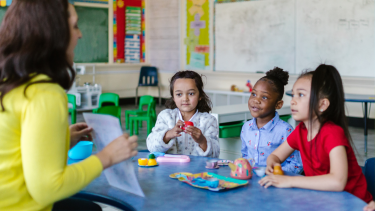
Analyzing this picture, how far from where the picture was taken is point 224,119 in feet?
9.90

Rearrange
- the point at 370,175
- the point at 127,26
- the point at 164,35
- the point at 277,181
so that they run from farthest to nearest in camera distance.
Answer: the point at 164,35
the point at 127,26
the point at 370,175
the point at 277,181

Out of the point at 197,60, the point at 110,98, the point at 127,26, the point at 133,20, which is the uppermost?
the point at 133,20

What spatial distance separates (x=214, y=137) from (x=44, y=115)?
4.46 ft

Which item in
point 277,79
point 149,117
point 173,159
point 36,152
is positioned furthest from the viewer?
point 149,117

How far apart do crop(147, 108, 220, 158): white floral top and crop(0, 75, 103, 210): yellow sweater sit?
3.51 feet

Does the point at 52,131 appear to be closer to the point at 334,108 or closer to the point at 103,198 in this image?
the point at 103,198

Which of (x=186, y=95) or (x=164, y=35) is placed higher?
(x=164, y=35)

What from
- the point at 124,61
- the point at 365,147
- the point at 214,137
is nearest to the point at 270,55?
the point at 365,147

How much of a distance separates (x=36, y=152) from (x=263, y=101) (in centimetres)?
141

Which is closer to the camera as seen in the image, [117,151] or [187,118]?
[117,151]

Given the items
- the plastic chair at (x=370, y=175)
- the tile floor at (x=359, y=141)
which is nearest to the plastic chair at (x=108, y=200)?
the plastic chair at (x=370, y=175)

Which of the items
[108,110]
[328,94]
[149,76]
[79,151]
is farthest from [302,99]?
[149,76]

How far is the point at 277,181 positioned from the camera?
1.28 metres

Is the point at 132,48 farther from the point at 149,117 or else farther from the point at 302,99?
the point at 302,99
